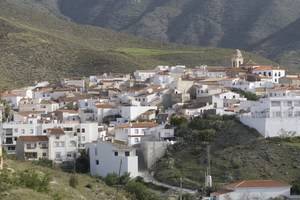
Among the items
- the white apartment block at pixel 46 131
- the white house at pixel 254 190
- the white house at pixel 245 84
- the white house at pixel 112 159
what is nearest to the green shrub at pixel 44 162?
the white house at pixel 112 159

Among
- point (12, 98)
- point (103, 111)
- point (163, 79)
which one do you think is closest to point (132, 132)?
point (103, 111)

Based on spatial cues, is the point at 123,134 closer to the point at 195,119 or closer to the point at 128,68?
the point at 195,119

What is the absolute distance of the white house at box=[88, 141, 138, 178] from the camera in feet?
178

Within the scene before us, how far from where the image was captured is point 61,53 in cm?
10962

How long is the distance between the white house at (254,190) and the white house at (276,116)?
28.4 feet

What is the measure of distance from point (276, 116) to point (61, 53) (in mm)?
55912

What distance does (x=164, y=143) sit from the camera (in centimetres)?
5766

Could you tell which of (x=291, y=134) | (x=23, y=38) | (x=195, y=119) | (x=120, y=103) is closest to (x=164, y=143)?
(x=195, y=119)

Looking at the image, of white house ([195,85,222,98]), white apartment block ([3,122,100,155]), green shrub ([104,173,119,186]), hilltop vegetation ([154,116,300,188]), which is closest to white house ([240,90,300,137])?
hilltop vegetation ([154,116,300,188])

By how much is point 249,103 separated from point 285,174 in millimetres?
11306

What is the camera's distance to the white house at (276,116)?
187 feet

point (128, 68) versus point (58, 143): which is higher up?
point (128, 68)

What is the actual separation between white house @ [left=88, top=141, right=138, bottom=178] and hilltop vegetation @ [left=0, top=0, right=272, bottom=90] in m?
35.5

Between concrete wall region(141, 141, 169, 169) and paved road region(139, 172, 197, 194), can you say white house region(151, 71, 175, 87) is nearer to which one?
concrete wall region(141, 141, 169, 169)
